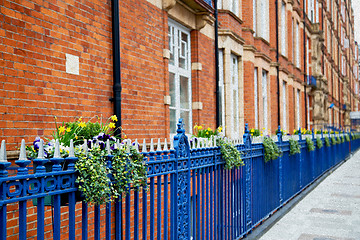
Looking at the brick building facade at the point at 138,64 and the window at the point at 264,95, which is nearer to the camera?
the brick building facade at the point at 138,64

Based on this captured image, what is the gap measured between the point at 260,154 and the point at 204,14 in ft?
12.0

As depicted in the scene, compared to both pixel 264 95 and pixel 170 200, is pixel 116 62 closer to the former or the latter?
pixel 170 200

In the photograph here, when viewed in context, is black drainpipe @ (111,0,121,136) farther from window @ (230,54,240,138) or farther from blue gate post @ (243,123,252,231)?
window @ (230,54,240,138)

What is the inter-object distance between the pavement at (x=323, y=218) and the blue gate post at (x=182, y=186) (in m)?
2.78

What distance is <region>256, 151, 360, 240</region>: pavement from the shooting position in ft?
24.1

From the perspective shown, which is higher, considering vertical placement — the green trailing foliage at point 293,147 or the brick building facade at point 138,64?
the brick building facade at point 138,64

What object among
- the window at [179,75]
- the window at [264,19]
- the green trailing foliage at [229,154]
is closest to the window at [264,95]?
the window at [264,19]

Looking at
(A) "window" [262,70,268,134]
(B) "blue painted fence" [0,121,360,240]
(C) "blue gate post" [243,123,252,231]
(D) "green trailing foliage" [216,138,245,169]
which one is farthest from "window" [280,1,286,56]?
(D) "green trailing foliage" [216,138,245,169]

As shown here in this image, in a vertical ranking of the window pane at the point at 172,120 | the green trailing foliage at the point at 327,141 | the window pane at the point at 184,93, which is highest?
the window pane at the point at 184,93

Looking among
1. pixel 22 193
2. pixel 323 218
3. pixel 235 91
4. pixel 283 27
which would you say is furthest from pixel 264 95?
pixel 22 193

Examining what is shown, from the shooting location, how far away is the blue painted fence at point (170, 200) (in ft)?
8.79

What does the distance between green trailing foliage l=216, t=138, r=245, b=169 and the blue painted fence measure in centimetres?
10

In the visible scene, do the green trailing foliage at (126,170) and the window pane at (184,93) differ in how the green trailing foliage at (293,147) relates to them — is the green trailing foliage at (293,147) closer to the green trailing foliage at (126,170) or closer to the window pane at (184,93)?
the window pane at (184,93)

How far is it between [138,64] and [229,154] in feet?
7.74
